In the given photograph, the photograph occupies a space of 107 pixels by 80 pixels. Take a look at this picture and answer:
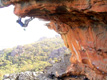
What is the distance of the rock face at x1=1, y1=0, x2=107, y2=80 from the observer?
194 inches

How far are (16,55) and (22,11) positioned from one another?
32959 millimetres

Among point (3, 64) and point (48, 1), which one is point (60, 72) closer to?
point (48, 1)

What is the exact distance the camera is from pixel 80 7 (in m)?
4.79

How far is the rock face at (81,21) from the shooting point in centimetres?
492

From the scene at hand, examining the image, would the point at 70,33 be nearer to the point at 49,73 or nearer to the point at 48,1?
the point at 48,1

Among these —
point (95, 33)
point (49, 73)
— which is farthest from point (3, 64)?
point (95, 33)

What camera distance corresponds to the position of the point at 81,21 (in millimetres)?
6672

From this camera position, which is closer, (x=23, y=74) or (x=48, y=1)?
(x=48, y=1)

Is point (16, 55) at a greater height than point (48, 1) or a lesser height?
lesser

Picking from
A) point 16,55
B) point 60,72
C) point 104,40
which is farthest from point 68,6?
point 16,55

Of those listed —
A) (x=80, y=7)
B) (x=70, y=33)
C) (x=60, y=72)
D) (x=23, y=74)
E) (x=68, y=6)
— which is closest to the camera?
(x=80, y=7)

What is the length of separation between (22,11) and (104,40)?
519cm

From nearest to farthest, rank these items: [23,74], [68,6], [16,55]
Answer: [68,6] → [23,74] → [16,55]

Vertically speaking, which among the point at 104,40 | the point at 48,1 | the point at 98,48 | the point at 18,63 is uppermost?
the point at 48,1
